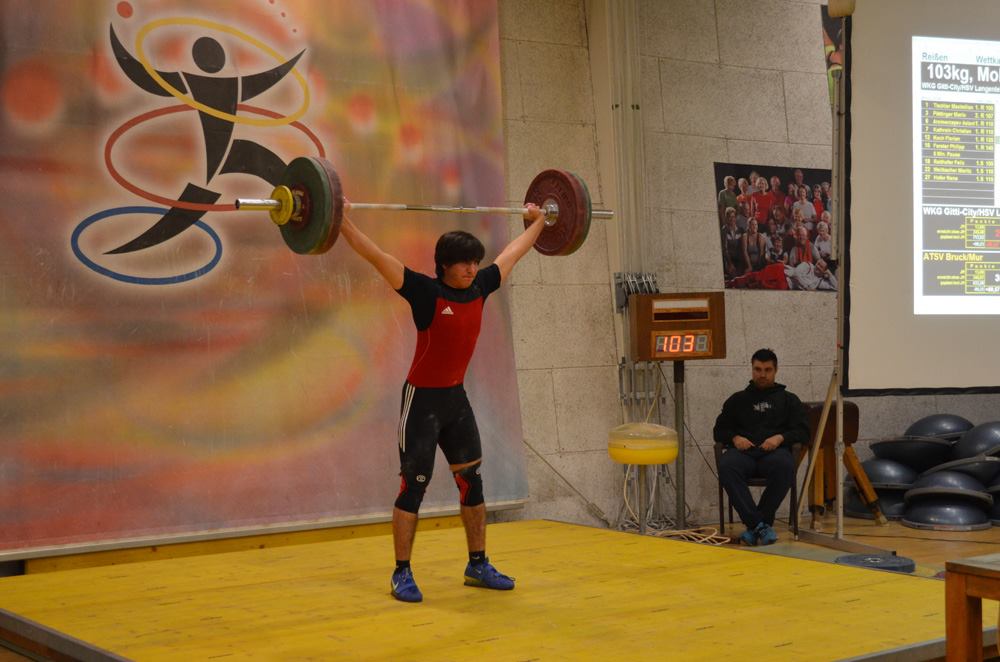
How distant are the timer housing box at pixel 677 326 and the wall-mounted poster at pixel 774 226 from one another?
2.85ft

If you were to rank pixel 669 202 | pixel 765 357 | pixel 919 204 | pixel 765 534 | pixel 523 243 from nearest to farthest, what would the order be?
pixel 523 243 < pixel 919 204 < pixel 765 534 < pixel 765 357 < pixel 669 202

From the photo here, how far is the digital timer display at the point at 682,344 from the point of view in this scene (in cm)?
595

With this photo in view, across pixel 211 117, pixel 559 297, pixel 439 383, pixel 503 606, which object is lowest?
pixel 503 606

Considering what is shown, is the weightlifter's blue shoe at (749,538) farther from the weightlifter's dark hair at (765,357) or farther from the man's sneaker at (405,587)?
the man's sneaker at (405,587)

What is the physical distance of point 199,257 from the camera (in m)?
5.22

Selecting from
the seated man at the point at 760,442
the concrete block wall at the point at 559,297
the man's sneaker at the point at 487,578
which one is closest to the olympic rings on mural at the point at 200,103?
the concrete block wall at the point at 559,297

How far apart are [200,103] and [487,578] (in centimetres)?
259

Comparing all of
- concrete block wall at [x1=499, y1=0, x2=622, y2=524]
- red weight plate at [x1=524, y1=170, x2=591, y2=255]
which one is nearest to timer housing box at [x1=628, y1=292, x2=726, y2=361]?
concrete block wall at [x1=499, y1=0, x2=622, y2=524]

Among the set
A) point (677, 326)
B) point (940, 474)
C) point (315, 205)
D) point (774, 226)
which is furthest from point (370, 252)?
point (940, 474)

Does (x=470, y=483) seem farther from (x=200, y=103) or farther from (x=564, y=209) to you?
(x=200, y=103)

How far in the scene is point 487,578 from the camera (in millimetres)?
4102

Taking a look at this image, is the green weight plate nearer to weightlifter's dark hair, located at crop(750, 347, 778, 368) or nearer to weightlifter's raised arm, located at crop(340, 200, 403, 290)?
weightlifter's raised arm, located at crop(340, 200, 403, 290)

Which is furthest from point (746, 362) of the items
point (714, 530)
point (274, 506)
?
point (274, 506)

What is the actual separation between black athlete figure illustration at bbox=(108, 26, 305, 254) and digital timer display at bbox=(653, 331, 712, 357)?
2093 millimetres
